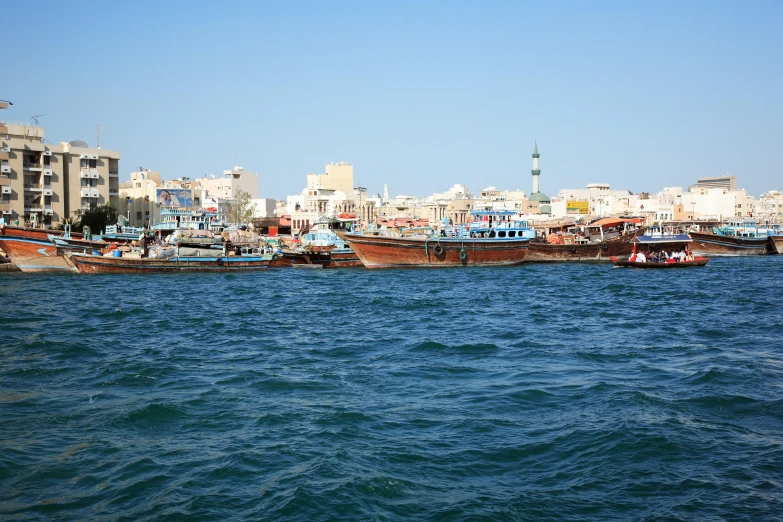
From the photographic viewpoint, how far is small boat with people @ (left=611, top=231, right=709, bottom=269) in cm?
4662

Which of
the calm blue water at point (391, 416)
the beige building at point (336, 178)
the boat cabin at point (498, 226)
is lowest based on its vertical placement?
the calm blue water at point (391, 416)

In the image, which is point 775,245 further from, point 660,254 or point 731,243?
point 660,254

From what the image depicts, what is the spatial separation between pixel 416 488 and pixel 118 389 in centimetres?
740

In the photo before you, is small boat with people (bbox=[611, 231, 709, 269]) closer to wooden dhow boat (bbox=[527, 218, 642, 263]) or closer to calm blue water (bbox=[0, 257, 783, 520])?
wooden dhow boat (bbox=[527, 218, 642, 263])

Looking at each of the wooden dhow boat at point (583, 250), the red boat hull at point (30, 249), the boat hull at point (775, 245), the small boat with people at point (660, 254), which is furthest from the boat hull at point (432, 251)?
the boat hull at point (775, 245)

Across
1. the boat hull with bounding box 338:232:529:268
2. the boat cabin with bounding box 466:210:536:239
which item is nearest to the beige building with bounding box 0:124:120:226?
the boat hull with bounding box 338:232:529:268

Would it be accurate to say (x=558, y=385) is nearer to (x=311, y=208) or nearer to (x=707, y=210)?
(x=311, y=208)

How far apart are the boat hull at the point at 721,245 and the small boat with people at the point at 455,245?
1707 centimetres

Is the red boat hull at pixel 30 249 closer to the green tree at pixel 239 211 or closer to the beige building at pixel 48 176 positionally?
the beige building at pixel 48 176

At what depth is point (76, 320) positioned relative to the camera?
79.3 feet

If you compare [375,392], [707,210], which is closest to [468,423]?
[375,392]

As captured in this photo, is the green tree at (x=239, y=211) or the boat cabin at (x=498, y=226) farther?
the green tree at (x=239, y=211)

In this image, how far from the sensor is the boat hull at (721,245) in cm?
6253

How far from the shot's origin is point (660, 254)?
1842 inches
